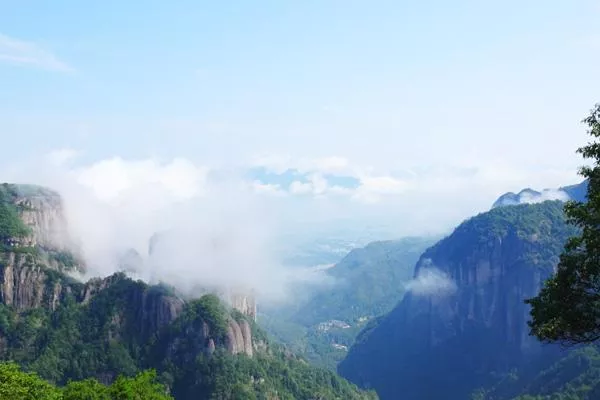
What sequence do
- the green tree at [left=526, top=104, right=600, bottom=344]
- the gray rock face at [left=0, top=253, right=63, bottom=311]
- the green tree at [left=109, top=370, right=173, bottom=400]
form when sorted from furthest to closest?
the gray rock face at [left=0, top=253, right=63, bottom=311], the green tree at [left=109, top=370, right=173, bottom=400], the green tree at [left=526, top=104, right=600, bottom=344]

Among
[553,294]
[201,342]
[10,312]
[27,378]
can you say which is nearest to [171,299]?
[201,342]

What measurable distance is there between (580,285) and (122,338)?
573ft

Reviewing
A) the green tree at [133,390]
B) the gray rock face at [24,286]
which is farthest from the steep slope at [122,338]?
the green tree at [133,390]

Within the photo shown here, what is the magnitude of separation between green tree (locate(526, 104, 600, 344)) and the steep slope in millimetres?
148724

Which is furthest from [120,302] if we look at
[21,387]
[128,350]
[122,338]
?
[21,387]

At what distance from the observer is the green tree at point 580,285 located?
106ft

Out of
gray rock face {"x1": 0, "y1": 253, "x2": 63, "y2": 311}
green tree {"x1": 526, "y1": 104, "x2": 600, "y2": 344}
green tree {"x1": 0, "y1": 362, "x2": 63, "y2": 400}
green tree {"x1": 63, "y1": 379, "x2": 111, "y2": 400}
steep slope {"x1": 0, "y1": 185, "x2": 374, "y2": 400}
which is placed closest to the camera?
green tree {"x1": 526, "y1": 104, "x2": 600, "y2": 344}

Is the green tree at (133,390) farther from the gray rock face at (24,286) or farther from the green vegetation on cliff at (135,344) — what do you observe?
the gray rock face at (24,286)

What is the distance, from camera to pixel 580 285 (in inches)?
1340

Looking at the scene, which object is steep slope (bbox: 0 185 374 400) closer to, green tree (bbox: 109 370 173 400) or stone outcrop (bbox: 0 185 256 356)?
stone outcrop (bbox: 0 185 256 356)

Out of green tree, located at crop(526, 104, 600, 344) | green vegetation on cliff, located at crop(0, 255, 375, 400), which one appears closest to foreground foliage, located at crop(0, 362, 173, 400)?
green tree, located at crop(526, 104, 600, 344)

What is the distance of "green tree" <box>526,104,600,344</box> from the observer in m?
32.4

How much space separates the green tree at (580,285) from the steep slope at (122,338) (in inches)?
5855

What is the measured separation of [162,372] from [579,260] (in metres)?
164
